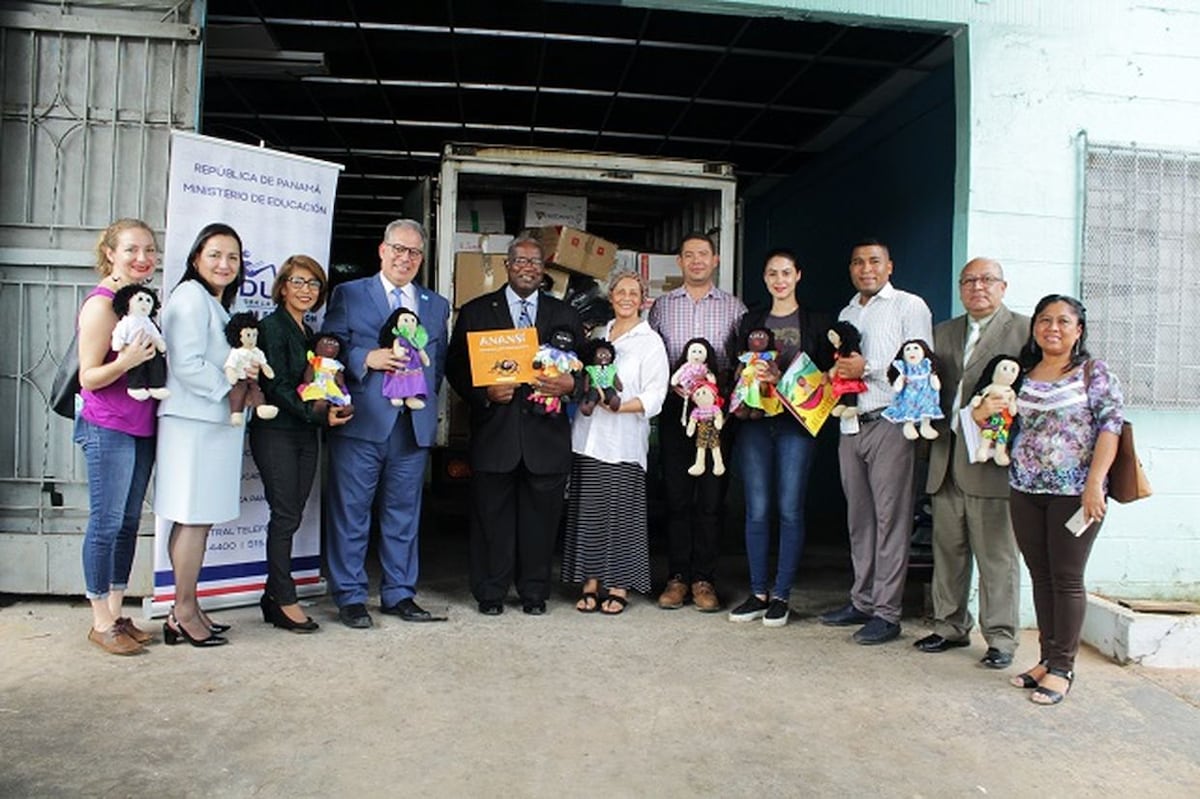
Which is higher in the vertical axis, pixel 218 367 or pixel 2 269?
pixel 2 269

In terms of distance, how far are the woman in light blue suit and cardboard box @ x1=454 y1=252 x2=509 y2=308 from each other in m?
2.11

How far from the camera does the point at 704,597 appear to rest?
4730 mm

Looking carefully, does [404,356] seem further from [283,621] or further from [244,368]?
[283,621]

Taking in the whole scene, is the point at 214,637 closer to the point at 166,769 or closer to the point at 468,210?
the point at 166,769

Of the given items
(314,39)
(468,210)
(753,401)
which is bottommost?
(753,401)

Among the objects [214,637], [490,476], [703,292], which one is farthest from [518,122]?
[214,637]

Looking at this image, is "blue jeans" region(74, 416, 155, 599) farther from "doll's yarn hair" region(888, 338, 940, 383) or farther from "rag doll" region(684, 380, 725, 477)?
"doll's yarn hair" region(888, 338, 940, 383)

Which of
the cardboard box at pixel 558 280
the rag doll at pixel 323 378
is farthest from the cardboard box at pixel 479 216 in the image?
the rag doll at pixel 323 378

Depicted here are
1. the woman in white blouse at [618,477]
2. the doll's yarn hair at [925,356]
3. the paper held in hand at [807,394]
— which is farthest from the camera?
the woman in white blouse at [618,477]

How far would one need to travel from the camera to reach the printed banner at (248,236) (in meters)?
4.15

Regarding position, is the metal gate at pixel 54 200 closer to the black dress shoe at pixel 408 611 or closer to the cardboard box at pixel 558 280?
the black dress shoe at pixel 408 611

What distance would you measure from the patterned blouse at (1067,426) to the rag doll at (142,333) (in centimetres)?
344

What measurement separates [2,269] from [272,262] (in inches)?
51.8

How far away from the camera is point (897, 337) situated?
427 cm
